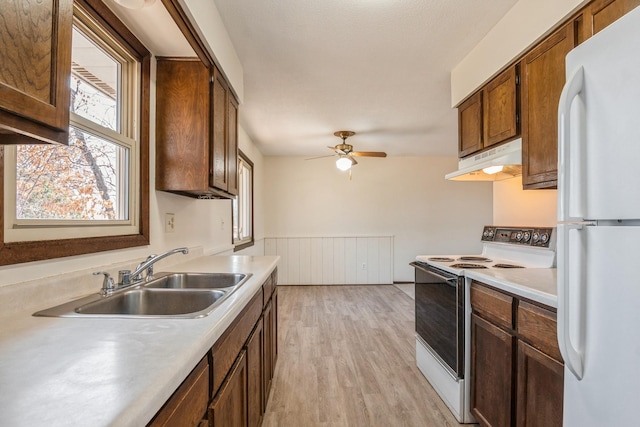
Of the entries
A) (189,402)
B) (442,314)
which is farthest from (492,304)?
(189,402)

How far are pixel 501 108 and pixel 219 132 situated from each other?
1.80 m

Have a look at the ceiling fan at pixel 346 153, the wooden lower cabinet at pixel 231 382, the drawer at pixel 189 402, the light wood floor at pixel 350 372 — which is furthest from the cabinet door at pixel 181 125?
the ceiling fan at pixel 346 153

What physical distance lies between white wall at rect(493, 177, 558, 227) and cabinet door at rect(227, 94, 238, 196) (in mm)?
2155

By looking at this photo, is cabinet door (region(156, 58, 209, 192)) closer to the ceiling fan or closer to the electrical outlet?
the electrical outlet

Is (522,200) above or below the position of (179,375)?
above

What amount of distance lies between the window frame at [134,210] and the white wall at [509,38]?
2075 mm

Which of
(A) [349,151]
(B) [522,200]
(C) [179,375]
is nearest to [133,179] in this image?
(C) [179,375]

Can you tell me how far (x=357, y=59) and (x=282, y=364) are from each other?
8.13ft

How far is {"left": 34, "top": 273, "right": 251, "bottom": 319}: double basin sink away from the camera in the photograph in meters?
1.13

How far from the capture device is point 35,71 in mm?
700

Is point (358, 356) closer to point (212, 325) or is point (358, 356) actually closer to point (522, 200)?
point (522, 200)

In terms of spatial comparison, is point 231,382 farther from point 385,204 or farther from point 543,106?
point 385,204

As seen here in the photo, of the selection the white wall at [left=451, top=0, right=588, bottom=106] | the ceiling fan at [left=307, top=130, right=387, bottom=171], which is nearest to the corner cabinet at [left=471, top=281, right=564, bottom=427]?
the white wall at [left=451, top=0, right=588, bottom=106]

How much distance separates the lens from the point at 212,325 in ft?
3.03
